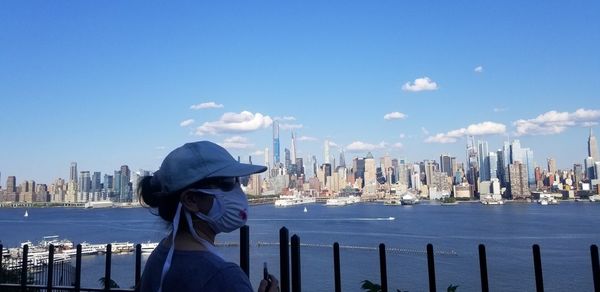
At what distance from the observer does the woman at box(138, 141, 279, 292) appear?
1.18m

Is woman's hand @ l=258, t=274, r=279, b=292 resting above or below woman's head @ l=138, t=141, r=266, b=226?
below

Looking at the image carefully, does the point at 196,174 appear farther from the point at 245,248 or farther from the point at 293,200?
the point at 293,200

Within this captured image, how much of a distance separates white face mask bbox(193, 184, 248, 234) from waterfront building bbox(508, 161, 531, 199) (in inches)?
4347

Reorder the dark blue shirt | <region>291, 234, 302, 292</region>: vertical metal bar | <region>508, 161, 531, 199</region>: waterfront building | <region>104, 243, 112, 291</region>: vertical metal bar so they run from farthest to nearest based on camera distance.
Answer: <region>508, 161, 531, 199</region>: waterfront building, <region>104, 243, 112, 291</region>: vertical metal bar, <region>291, 234, 302, 292</region>: vertical metal bar, the dark blue shirt

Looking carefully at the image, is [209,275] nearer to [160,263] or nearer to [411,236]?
[160,263]

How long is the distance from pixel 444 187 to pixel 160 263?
128 meters

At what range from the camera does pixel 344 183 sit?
13475 cm

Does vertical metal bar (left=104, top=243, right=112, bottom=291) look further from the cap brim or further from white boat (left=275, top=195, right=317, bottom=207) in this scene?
white boat (left=275, top=195, right=317, bottom=207)

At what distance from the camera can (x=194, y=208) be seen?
4.14 ft

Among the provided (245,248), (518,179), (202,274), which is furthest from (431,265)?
(518,179)

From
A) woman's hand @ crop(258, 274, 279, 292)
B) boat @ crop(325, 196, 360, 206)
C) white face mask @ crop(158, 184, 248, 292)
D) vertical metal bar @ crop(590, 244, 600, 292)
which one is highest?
white face mask @ crop(158, 184, 248, 292)

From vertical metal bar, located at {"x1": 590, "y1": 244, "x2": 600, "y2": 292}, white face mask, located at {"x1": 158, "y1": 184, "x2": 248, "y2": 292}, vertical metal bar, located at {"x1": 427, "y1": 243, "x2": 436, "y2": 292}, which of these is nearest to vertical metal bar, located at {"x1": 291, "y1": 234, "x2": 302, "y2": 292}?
vertical metal bar, located at {"x1": 427, "y1": 243, "x2": 436, "y2": 292}

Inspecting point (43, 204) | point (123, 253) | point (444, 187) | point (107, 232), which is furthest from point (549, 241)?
point (43, 204)

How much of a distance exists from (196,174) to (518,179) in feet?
369
